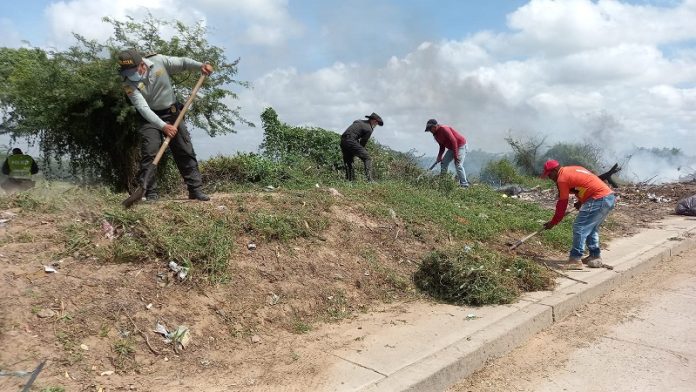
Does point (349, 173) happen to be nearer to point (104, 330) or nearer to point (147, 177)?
point (147, 177)

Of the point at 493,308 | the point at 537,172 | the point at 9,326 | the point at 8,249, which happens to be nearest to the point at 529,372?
the point at 493,308

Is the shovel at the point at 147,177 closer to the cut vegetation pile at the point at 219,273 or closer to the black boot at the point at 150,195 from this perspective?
the cut vegetation pile at the point at 219,273

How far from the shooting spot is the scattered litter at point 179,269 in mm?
3846

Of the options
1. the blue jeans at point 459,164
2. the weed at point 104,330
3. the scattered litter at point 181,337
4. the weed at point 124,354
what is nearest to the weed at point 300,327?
the scattered litter at point 181,337

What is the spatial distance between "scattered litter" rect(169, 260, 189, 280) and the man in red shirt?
763cm

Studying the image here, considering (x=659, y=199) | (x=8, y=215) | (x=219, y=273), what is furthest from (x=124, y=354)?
(x=659, y=199)

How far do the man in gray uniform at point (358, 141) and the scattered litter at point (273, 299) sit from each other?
5.01 meters

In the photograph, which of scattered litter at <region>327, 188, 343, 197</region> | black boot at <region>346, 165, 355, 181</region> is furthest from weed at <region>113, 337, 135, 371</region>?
black boot at <region>346, 165, 355, 181</region>

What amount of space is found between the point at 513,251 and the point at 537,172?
53.9 feet

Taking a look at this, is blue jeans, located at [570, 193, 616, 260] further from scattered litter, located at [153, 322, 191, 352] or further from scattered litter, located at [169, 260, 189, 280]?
scattered litter, located at [153, 322, 191, 352]

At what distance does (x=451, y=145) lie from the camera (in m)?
10.8

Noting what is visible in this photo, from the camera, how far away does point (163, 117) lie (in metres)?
5.55

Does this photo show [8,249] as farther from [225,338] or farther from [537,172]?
[537,172]

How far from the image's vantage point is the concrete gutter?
316 cm
